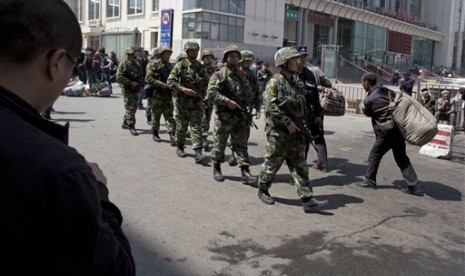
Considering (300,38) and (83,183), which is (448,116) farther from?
(300,38)

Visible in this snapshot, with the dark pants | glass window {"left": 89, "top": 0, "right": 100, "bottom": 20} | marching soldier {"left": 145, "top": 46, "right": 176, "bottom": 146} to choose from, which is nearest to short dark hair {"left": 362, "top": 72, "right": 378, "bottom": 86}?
the dark pants

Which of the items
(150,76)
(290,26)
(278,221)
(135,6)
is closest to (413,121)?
(278,221)

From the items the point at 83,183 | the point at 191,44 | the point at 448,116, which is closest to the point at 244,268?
the point at 83,183

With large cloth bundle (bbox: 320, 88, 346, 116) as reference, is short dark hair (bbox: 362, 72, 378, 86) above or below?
above

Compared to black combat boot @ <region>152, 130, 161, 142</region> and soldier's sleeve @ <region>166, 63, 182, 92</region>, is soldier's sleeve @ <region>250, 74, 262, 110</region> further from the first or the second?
black combat boot @ <region>152, 130, 161, 142</region>

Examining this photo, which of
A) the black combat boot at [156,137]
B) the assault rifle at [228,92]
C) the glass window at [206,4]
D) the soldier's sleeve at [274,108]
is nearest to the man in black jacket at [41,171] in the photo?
the soldier's sleeve at [274,108]

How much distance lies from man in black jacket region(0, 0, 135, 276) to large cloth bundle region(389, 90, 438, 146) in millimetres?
5564

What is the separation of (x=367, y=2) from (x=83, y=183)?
5648 cm

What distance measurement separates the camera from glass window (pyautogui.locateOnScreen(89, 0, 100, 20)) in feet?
150

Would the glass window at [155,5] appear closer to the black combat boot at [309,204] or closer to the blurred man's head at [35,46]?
the black combat boot at [309,204]

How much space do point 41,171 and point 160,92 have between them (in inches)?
312

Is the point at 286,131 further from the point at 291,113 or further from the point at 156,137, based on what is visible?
the point at 156,137

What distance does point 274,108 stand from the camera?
17.0ft

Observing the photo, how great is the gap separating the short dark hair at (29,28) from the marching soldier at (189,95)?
19.9 ft
